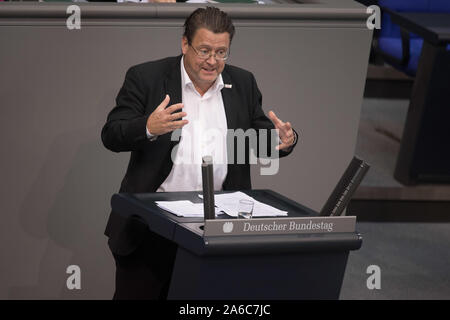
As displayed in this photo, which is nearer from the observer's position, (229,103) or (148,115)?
(148,115)

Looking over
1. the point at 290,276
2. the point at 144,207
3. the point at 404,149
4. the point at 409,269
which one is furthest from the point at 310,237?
the point at 404,149

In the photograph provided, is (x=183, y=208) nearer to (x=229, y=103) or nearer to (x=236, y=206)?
(x=236, y=206)

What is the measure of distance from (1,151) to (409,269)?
7.67ft

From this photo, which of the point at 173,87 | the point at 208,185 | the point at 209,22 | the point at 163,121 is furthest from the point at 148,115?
the point at 208,185

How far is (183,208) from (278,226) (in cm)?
36

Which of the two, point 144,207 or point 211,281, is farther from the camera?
point 144,207

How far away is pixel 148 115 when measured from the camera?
3033mm

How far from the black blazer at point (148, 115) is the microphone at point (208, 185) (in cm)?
59

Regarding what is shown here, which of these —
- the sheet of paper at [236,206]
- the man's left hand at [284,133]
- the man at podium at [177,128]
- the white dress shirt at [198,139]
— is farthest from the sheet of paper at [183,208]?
the man's left hand at [284,133]

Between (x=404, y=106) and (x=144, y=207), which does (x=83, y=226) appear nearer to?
(x=144, y=207)

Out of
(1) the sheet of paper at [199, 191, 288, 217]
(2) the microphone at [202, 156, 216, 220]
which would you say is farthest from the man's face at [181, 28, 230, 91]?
(2) the microphone at [202, 156, 216, 220]

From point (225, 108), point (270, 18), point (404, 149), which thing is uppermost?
point (270, 18)

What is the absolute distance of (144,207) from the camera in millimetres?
2633

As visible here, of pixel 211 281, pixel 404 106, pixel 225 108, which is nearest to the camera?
pixel 211 281
